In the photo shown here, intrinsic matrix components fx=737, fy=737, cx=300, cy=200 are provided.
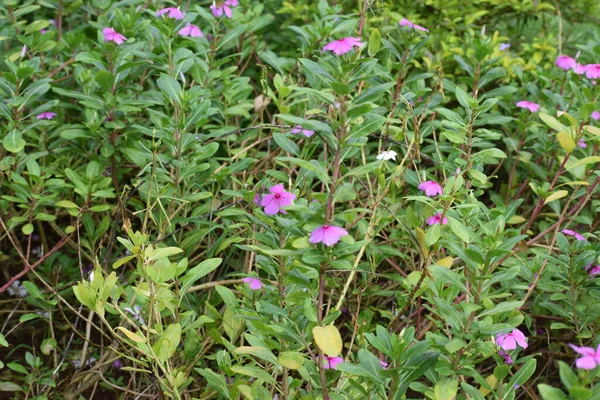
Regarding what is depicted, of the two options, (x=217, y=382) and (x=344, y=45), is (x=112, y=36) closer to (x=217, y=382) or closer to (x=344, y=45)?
(x=344, y=45)

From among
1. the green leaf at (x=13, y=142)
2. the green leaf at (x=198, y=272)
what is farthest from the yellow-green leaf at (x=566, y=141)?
the green leaf at (x=13, y=142)

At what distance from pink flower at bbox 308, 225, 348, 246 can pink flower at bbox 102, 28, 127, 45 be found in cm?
147

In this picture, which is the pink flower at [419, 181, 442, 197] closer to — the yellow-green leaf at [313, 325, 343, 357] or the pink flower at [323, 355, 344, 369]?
the pink flower at [323, 355, 344, 369]

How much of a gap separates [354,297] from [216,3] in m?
1.32

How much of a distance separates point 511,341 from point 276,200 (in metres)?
0.70

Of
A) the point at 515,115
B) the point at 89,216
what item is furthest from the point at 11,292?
the point at 515,115

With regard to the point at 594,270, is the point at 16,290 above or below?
below

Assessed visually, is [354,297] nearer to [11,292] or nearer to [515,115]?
[515,115]

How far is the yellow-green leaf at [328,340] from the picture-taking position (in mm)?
1540

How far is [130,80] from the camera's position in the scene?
2.81m

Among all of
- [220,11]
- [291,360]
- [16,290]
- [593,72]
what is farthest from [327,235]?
[16,290]

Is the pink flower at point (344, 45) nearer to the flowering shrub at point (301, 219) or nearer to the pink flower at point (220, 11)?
the flowering shrub at point (301, 219)

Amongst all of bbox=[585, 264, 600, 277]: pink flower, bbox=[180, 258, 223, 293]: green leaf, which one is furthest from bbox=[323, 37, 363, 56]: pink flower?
bbox=[585, 264, 600, 277]: pink flower

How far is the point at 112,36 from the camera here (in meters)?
2.70
